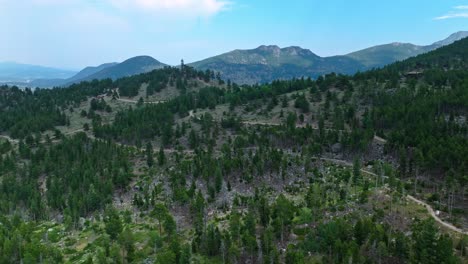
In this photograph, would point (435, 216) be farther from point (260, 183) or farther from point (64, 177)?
point (64, 177)

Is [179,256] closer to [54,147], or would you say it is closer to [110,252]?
[110,252]

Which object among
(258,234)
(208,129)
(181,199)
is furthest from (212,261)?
(208,129)

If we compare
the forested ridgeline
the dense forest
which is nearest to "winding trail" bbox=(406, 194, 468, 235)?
the dense forest

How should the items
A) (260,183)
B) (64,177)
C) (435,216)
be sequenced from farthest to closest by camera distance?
(64,177), (260,183), (435,216)

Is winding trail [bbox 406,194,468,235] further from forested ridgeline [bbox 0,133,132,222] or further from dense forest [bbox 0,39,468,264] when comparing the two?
forested ridgeline [bbox 0,133,132,222]

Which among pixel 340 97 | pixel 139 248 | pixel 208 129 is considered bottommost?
pixel 139 248

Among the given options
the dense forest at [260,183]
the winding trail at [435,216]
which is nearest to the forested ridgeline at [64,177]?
the dense forest at [260,183]

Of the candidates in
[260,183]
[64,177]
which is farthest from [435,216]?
[64,177]

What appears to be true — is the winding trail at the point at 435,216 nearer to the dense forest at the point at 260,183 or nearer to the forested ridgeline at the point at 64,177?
the dense forest at the point at 260,183
